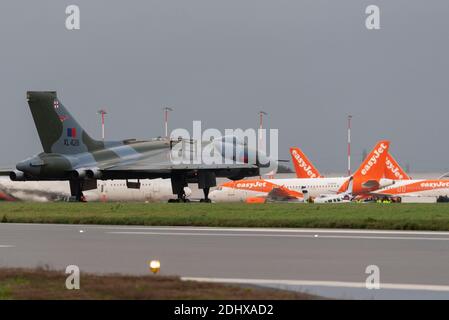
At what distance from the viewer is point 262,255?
60.2 feet

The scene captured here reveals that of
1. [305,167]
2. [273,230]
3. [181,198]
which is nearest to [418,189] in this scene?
[305,167]

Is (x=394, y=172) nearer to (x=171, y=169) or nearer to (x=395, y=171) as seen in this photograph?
(x=395, y=171)

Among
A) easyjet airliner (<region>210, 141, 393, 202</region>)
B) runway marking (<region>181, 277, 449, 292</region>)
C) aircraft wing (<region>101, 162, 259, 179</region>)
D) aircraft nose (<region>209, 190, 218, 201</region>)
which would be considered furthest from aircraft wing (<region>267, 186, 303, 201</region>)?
runway marking (<region>181, 277, 449, 292</region>)

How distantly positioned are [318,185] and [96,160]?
111ft

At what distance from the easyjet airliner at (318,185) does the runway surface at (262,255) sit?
5569cm

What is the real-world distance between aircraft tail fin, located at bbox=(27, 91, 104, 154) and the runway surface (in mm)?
27025

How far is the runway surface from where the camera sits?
45.6 ft

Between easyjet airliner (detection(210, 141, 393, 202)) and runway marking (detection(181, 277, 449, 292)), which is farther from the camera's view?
easyjet airliner (detection(210, 141, 393, 202))

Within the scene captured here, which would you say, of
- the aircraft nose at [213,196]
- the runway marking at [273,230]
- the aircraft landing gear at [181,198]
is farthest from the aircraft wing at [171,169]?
the aircraft nose at [213,196]

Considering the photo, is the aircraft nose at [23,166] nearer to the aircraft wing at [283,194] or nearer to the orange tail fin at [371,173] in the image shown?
the aircraft wing at [283,194]

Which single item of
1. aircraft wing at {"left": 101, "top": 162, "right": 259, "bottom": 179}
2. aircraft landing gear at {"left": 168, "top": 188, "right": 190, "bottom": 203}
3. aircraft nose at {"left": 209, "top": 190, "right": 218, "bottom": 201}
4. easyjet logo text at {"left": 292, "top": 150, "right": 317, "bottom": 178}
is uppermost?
aircraft wing at {"left": 101, "top": 162, "right": 259, "bottom": 179}

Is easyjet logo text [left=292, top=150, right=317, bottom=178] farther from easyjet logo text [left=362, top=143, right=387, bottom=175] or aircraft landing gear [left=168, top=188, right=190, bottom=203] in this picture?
aircraft landing gear [left=168, top=188, right=190, bottom=203]

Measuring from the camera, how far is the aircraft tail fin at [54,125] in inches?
2109
